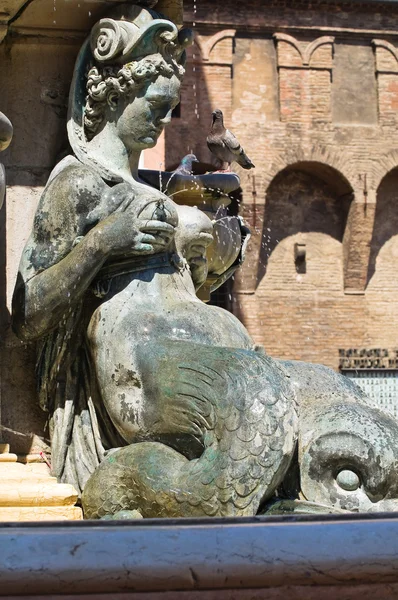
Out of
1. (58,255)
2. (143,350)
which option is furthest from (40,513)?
(58,255)

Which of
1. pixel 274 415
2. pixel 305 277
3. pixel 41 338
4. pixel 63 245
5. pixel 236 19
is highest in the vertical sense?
pixel 236 19

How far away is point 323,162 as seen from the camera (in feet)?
88.3

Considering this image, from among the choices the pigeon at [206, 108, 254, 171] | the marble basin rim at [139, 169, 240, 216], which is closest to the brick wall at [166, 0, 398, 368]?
the pigeon at [206, 108, 254, 171]

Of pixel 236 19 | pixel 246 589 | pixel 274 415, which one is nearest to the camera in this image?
pixel 246 589

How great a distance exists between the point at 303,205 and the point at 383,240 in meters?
1.81

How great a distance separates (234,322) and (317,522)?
1.61m

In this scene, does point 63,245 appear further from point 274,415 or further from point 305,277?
point 305,277

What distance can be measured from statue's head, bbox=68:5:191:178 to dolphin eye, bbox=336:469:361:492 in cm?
114

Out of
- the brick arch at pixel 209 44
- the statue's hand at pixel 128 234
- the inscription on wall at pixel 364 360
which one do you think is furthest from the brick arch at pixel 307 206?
the statue's hand at pixel 128 234

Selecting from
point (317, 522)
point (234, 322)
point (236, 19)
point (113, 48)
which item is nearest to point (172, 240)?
point (234, 322)

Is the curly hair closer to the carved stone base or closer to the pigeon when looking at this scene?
the carved stone base

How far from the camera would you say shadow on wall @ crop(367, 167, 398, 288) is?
27.7m

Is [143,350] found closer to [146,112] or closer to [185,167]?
[146,112]

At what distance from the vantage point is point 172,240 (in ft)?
12.6
